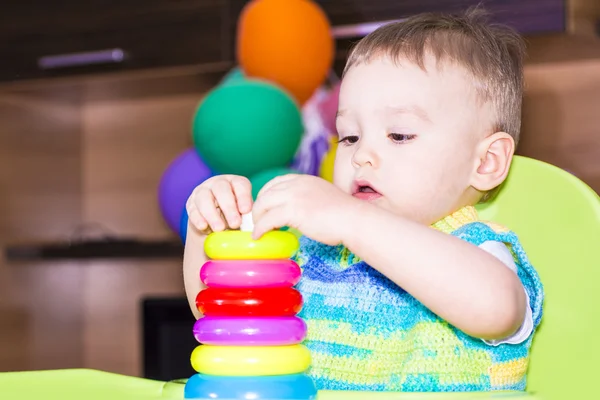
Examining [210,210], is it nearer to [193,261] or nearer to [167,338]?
[193,261]

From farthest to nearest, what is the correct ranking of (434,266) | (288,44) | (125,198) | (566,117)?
(125,198) → (566,117) → (288,44) → (434,266)

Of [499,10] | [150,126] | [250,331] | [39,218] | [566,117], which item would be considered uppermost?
[499,10]

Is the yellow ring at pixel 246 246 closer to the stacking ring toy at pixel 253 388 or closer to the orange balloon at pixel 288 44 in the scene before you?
the stacking ring toy at pixel 253 388

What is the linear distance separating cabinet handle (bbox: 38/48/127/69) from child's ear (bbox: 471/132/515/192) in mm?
1647

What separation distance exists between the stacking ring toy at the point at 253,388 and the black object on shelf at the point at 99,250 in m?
1.66

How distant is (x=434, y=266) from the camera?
0.69 metres

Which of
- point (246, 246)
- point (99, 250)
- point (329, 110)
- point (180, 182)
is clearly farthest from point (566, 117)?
point (246, 246)

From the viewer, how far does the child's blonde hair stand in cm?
87

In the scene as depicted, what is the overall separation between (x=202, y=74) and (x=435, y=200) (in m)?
1.56

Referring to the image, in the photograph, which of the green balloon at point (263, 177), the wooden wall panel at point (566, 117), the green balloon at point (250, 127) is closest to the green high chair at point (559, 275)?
the green balloon at point (263, 177)

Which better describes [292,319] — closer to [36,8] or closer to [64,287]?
[36,8]

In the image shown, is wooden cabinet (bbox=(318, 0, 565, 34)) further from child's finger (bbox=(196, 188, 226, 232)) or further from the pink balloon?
child's finger (bbox=(196, 188, 226, 232))

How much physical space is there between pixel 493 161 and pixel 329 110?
108 centimetres

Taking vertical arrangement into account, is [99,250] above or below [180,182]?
below
